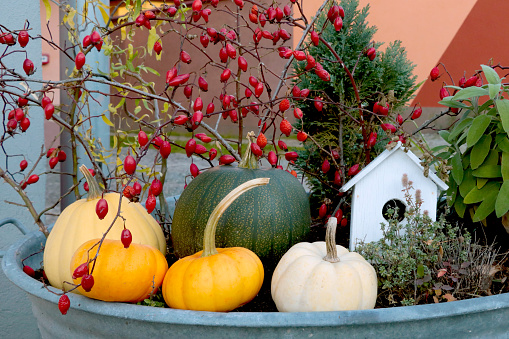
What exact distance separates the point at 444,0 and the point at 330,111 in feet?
14.4

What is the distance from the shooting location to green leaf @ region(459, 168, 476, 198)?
1.47 m

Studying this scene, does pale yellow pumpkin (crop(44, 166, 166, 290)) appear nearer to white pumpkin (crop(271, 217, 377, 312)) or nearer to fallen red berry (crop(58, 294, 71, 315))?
fallen red berry (crop(58, 294, 71, 315))

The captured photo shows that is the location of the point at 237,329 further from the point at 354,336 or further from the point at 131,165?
the point at 131,165

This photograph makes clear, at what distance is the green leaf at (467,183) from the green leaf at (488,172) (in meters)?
0.04

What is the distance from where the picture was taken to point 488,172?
1.43 meters

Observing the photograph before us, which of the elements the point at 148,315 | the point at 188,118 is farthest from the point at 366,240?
the point at 148,315

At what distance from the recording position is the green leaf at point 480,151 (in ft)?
4.71

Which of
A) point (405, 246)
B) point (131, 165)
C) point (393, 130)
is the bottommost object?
point (405, 246)

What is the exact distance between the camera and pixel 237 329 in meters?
0.95

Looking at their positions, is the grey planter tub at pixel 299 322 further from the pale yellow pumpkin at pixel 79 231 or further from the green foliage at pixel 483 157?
the green foliage at pixel 483 157

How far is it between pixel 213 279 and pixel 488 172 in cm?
87

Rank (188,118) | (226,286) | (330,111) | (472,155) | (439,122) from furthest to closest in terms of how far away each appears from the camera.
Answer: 1. (439,122)
2. (330,111)
3. (472,155)
4. (188,118)
5. (226,286)

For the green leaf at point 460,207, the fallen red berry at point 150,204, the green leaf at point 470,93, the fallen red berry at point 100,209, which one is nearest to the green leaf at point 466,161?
the green leaf at point 460,207

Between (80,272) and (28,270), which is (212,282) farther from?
(28,270)
